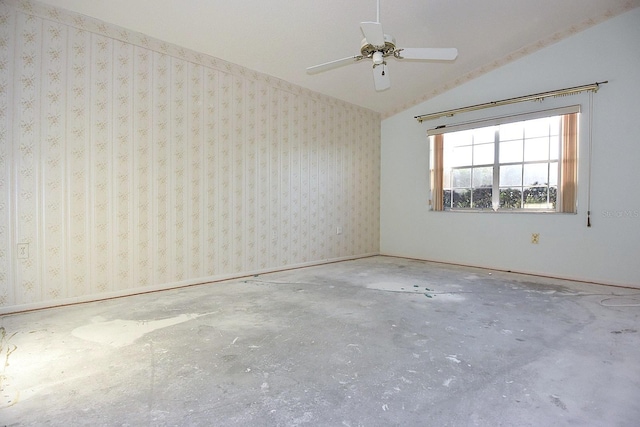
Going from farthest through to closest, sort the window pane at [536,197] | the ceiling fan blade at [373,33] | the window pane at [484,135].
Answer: the window pane at [484,135]
the window pane at [536,197]
the ceiling fan blade at [373,33]

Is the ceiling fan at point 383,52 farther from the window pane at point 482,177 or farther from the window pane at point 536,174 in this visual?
the window pane at point 482,177

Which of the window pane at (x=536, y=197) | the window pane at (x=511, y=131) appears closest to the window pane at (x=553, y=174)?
the window pane at (x=536, y=197)

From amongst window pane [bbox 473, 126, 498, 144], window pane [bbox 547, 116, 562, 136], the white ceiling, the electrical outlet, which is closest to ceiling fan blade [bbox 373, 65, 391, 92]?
the white ceiling

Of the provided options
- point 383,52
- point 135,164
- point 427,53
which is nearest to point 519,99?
point 427,53

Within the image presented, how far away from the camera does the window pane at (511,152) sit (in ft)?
15.6

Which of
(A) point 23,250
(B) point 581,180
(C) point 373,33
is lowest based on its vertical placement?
(A) point 23,250

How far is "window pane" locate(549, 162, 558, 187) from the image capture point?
4.43 metres

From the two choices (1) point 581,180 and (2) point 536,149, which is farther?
(2) point 536,149

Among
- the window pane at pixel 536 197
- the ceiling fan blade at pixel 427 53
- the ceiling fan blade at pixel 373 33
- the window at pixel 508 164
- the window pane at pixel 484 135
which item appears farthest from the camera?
the window pane at pixel 484 135

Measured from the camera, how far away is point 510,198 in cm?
486

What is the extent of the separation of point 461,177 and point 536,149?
1119mm

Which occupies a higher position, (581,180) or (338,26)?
(338,26)

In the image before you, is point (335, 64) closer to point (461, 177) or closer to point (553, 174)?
point (461, 177)

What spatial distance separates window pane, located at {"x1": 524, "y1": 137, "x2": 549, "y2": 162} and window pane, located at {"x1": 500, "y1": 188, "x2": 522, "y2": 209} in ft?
1.57
